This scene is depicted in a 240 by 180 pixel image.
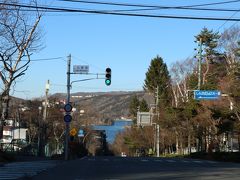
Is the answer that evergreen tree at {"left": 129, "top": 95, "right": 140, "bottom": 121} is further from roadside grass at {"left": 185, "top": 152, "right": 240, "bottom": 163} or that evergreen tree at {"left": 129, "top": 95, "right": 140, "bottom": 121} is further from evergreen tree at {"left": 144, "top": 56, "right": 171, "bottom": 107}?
roadside grass at {"left": 185, "top": 152, "right": 240, "bottom": 163}

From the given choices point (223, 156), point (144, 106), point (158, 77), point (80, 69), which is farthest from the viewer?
point (144, 106)

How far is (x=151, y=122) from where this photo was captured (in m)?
81.0

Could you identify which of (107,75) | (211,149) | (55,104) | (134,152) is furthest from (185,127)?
(134,152)

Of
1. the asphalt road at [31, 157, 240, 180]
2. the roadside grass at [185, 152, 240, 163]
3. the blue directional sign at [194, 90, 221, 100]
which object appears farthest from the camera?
the roadside grass at [185, 152, 240, 163]

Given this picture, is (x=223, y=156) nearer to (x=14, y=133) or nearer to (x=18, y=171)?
(x=18, y=171)

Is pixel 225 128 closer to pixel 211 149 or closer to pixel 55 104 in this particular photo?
pixel 211 149

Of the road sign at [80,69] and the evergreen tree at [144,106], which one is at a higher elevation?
the evergreen tree at [144,106]

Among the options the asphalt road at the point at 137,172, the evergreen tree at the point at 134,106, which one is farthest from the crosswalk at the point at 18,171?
the evergreen tree at the point at 134,106

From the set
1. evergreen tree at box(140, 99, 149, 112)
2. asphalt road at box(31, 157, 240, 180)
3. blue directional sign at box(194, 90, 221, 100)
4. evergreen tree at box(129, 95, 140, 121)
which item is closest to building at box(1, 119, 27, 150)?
evergreen tree at box(140, 99, 149, 112)

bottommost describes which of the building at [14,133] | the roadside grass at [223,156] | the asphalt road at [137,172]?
the roadside grass at [223,156]

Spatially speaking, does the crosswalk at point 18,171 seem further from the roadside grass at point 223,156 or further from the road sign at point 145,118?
the road sign at point 145,118

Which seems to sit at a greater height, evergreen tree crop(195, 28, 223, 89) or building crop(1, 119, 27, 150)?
evergreen tree crop(195, 28, 223, 89)

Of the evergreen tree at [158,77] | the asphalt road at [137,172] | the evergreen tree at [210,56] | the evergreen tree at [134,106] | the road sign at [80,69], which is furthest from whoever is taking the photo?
the evergreen tree at [134,106]

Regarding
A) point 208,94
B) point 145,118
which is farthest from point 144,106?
point 208,94
